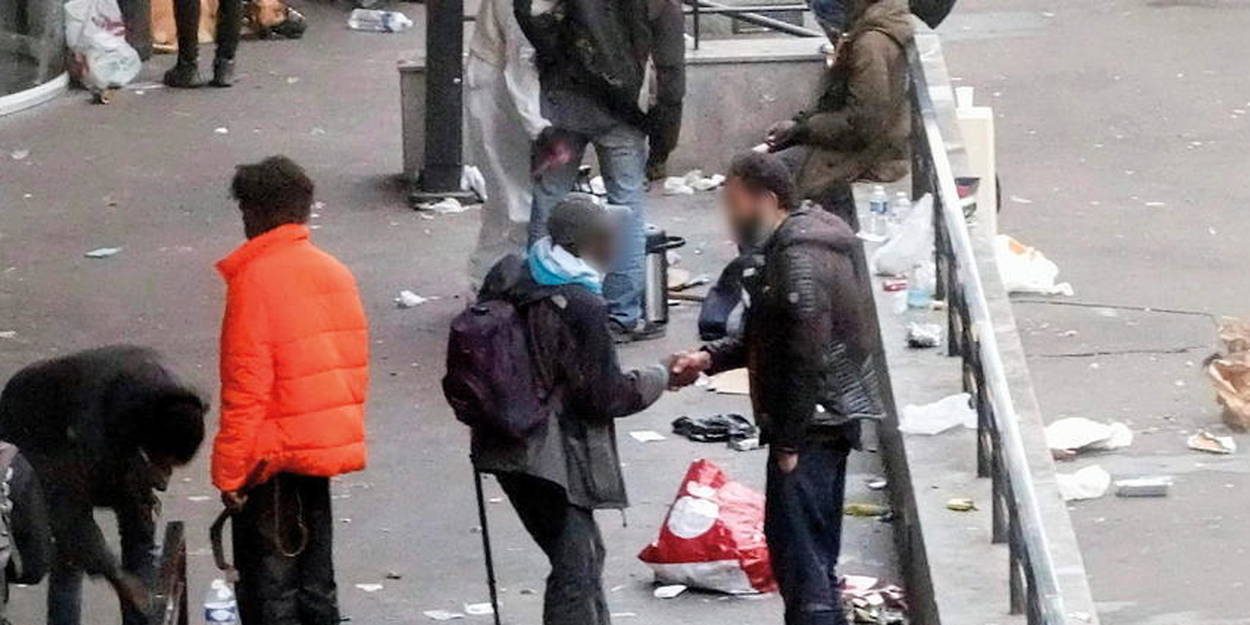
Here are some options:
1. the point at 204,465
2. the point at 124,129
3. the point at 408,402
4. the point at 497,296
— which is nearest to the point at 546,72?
the point at 408,402

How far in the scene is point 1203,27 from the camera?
19203 mm

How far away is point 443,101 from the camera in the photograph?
12.2 meters

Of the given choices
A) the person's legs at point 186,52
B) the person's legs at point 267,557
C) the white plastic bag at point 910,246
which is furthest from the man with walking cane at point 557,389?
the person's legs at point 186,52

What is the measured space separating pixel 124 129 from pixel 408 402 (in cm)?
565

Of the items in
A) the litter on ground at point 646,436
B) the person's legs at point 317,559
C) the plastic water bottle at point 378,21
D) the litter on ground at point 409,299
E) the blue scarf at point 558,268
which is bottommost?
the plastic water bottle at point 378,21

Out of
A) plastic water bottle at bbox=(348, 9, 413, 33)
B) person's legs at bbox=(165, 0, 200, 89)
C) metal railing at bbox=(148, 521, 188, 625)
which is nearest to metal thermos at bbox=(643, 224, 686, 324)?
metal railing at bbox=(148, 521, 188, 625)

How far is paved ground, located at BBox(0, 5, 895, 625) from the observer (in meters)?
7.91

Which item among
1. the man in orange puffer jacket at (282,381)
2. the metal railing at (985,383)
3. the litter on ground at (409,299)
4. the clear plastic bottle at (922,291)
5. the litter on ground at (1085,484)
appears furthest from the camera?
the litter on ground at (409,299)

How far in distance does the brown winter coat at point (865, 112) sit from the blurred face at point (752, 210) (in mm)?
3351

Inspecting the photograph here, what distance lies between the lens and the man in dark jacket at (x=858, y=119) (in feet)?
33.2

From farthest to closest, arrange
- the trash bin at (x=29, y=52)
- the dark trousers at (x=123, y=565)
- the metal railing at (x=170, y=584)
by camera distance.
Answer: the trash bin at (x=29, y=52), the dark trousers at (x=123, y=565), the metal railing at (x=170, y=584)

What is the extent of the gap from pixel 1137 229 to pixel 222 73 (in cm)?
612

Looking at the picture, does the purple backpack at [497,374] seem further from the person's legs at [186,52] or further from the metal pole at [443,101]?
the person's legs at [186,52]

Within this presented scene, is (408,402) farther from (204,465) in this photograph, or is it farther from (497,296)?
(497,296)
